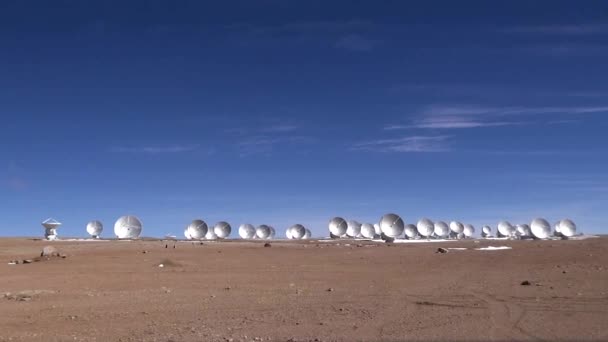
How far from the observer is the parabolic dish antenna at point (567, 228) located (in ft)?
298

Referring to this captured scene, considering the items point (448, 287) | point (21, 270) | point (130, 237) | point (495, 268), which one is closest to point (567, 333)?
point (448, 287)

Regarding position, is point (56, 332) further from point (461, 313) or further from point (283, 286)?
point (283, 286)

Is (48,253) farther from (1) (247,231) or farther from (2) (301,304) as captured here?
(1) (247,231)

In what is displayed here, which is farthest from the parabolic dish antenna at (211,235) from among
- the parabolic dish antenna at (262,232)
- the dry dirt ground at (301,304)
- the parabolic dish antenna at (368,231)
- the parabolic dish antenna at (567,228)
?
the dry dirt ground at (301,304)

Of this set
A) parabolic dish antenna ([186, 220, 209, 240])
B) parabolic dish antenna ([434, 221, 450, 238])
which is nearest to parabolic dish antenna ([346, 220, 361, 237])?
parabolic dish antenna ([434, 221, 450, 238])

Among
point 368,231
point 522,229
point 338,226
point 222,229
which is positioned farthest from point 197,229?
point 522,229

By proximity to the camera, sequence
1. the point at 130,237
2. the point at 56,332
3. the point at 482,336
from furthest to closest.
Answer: the point at 130,237, the point at 56,332, the point at 482,336

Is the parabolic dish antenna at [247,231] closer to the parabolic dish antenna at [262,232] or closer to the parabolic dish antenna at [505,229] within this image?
the parabolic dish antenna at [262,232]

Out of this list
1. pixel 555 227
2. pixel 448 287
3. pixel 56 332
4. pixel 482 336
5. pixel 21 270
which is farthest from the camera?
pixel 555 227

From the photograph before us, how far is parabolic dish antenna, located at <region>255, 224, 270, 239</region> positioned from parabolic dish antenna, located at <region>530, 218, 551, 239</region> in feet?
130

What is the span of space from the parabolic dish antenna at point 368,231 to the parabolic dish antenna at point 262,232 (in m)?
14.8

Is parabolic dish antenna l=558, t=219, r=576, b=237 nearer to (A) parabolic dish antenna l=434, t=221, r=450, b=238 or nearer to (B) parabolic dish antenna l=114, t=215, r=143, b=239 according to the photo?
(A) parabolic dish antenna l=434, t=221, r=450, b=238

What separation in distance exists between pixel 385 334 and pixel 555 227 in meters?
88.6

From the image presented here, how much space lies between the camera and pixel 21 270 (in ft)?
94.2
